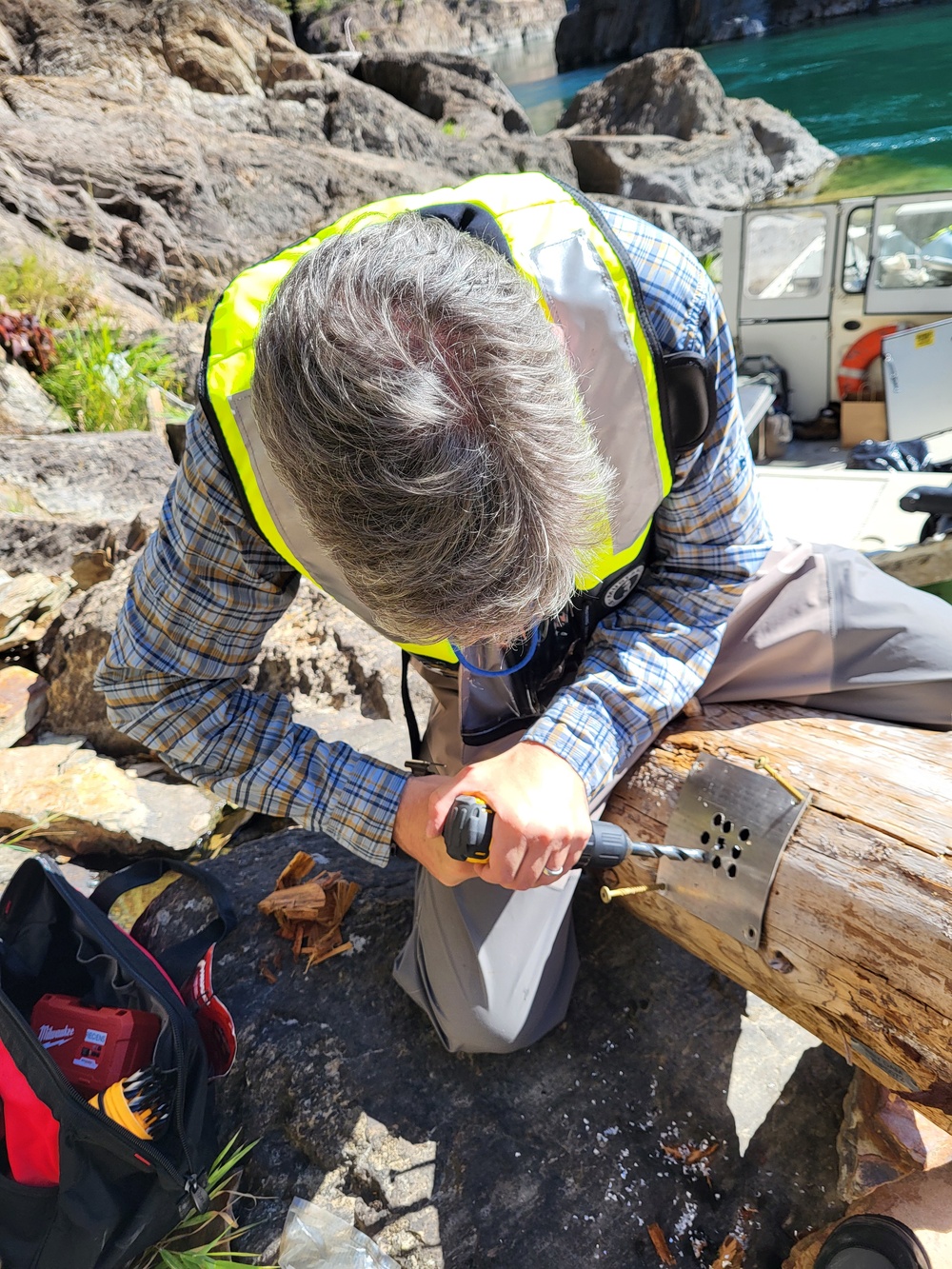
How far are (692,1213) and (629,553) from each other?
117cm

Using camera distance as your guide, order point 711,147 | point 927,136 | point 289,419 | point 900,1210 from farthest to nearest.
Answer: point 927,136 < point 711,147 < point 900,1210 < point 289,419

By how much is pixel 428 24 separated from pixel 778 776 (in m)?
38.9

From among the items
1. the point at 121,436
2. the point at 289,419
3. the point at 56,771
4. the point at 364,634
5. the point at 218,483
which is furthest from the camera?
the point at 121,436

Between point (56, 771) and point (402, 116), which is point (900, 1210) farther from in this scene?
point (402, 116)

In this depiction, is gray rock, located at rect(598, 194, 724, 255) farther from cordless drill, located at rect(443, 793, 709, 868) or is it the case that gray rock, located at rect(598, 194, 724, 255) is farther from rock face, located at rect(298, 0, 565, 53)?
cordless drill, located at rect(443, 793, 709, 868)

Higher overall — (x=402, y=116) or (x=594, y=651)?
(x=402, y=116)

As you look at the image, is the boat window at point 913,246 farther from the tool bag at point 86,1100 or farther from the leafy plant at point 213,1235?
the leafy plant at point 213,1235

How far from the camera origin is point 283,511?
1.32 meters

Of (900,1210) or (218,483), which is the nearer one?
(900,1210)

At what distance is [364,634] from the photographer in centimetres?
288

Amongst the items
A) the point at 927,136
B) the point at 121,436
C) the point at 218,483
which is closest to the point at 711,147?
the point at 927,136

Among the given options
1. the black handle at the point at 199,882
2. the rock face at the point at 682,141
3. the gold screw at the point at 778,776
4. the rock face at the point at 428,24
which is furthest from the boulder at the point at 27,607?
the rock face at the point at 428,24

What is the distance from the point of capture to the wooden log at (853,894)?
124cm

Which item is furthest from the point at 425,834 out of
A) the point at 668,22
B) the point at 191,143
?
the point at 668,22
